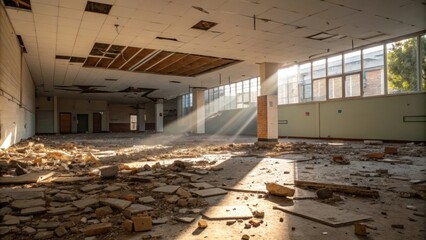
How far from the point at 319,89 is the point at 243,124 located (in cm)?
743

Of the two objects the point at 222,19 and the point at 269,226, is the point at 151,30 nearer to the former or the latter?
the point at 222,19

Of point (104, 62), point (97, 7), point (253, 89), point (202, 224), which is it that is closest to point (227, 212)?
point (202, 224)

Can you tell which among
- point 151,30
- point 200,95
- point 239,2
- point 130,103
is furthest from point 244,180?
point 130,103

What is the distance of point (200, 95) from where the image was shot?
21.7 m

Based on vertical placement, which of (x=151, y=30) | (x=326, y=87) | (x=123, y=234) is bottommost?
(x=123, y=234)

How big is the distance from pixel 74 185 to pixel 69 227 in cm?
188

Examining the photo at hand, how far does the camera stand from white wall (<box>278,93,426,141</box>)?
1095 cm

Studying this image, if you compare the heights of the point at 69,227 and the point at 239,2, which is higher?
the point at 239,2

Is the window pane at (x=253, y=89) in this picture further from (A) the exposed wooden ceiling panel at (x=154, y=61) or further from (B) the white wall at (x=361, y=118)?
(A) the exposed wooden ceiling panel at (x=154, y=61)

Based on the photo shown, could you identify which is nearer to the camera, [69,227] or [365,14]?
[69,227]

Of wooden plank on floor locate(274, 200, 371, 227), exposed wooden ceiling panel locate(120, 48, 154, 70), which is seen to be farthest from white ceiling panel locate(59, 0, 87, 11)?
wooden plank on floor locate(274, 200, 371, 227)

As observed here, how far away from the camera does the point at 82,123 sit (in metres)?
29.8

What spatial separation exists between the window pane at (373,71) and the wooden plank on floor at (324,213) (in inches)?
431

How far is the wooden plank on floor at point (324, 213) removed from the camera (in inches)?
98.2
